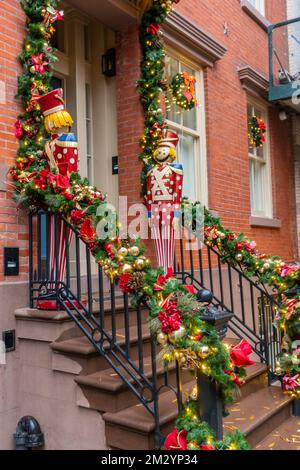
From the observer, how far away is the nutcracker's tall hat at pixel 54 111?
364 centimetres

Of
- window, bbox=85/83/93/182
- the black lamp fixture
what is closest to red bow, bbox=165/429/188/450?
window, bbox=85/83/93/182

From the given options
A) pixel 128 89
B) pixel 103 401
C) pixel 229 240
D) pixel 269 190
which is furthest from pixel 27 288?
pixel 269 190

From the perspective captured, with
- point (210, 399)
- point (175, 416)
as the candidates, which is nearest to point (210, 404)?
point (210, 399)

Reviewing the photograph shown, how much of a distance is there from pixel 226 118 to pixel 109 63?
2246 mm

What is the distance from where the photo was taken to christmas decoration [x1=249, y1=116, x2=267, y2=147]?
7891mm

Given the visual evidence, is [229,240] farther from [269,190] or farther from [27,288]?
[269,190]

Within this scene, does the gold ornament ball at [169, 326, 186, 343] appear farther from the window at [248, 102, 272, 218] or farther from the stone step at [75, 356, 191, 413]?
the window at [248, 102, 272, 218]

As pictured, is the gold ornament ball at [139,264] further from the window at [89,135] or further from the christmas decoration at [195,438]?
the window at [89,135]

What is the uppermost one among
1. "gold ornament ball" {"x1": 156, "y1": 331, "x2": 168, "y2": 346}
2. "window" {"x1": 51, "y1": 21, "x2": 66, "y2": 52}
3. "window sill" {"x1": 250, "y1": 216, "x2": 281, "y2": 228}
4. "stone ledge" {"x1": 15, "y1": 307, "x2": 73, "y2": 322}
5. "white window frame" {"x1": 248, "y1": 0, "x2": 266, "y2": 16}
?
"white window frame" {"x1": 248, "y1": 0, "x2": 266, "y2": 16}

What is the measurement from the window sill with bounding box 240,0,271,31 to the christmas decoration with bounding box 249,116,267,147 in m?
1.75

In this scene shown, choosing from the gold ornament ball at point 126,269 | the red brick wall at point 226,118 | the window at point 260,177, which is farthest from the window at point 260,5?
the gold ornament ball at point 126,269

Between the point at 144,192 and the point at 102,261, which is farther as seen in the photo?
the point at 144,192

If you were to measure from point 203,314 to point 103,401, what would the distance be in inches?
39.9

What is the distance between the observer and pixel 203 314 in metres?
2.81
